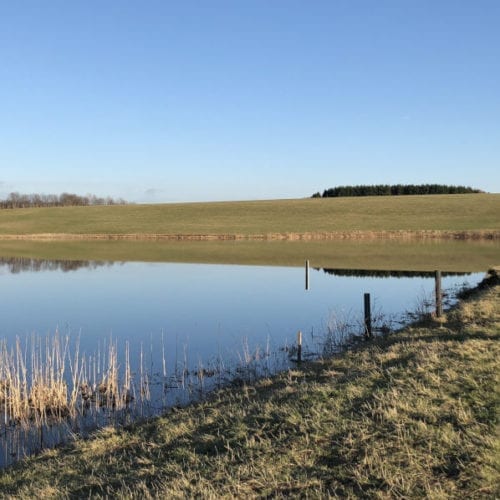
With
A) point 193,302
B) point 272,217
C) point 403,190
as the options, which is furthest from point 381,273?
point 403,190

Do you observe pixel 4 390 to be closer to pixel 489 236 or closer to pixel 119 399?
pixel 119 399

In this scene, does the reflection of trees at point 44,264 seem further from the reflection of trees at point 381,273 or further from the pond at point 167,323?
the reflection of trees at point 381,273

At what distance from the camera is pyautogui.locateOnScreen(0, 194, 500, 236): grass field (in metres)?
83.0

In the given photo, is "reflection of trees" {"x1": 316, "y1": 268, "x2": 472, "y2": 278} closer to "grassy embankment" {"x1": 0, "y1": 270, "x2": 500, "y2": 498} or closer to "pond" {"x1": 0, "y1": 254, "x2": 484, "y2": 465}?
"pond" {"x1": 0, "y1": 254, "x2": 484, "y2": 465}

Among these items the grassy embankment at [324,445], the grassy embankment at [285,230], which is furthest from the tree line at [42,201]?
the grassy embankment at [324,445]

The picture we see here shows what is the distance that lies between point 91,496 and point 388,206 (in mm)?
95029

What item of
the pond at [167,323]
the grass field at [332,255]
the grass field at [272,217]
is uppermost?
the grass field at [272,217]

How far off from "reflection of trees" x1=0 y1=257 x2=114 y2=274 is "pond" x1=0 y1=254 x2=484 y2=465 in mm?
399

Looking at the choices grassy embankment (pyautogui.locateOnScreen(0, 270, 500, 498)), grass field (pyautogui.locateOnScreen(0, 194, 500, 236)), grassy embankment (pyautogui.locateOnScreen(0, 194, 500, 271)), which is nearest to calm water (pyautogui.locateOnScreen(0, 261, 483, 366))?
grassy embankment (pyautogui.locateOnScreen(0, 270, 500, 498))

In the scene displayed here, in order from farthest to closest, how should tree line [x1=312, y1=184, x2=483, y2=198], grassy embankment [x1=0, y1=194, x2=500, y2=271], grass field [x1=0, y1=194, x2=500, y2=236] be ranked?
tree line [x1=312, y1=184, x2=483, y2=198], grass field [x1=0, y1=194, x2=500, y2=236], grassy embankment [x1=0, y1=194, x2=500, y2=271]

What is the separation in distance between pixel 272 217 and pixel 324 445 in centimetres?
8851

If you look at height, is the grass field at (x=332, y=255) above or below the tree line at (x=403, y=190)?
below

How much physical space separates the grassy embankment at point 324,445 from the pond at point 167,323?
2945mm

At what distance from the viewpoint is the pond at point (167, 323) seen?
1293 cm
